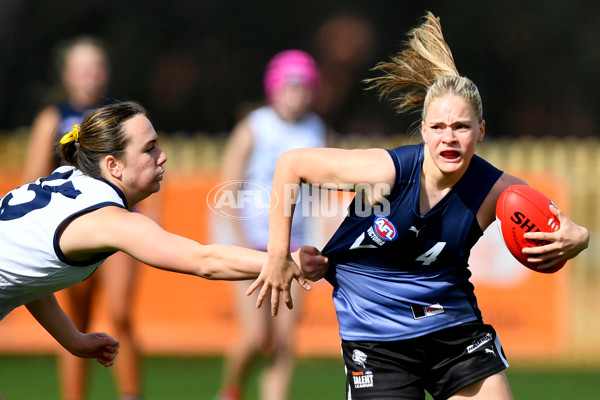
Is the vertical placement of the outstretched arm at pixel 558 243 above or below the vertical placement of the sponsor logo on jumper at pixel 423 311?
above

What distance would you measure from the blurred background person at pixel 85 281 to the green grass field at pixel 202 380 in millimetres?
1243

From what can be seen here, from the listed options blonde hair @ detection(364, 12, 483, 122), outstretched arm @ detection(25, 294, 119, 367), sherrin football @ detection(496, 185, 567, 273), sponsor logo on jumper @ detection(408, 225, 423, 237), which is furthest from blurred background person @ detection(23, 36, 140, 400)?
sherrin football @ detection(496, 185, 567, 273)

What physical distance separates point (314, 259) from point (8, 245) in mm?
1252

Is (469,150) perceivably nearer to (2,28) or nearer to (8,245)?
(8,245)

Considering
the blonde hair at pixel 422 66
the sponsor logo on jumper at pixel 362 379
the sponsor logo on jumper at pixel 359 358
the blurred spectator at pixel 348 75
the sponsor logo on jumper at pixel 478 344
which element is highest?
the blurred spectator at pixel 348 75

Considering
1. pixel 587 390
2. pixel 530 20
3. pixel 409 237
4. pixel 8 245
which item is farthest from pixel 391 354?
pixel 530 20

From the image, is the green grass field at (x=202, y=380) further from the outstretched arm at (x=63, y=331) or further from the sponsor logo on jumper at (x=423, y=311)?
the sponsor logo on jumper at (x=423, y=311)

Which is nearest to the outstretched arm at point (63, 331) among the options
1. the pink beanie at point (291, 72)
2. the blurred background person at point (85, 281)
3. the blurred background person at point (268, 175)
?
the blurred background person at point (85, 281)

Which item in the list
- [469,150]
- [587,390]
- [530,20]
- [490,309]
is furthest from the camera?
[530,20]

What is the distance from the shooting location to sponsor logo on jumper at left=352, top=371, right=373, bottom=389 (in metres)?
4.23

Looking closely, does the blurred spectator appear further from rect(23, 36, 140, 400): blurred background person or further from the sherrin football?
the sherrin football

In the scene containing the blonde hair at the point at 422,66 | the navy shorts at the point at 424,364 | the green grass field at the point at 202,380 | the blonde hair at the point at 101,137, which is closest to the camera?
the blonde hair at the point at 101,137

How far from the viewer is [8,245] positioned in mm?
3770

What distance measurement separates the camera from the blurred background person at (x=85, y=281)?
6230mm
